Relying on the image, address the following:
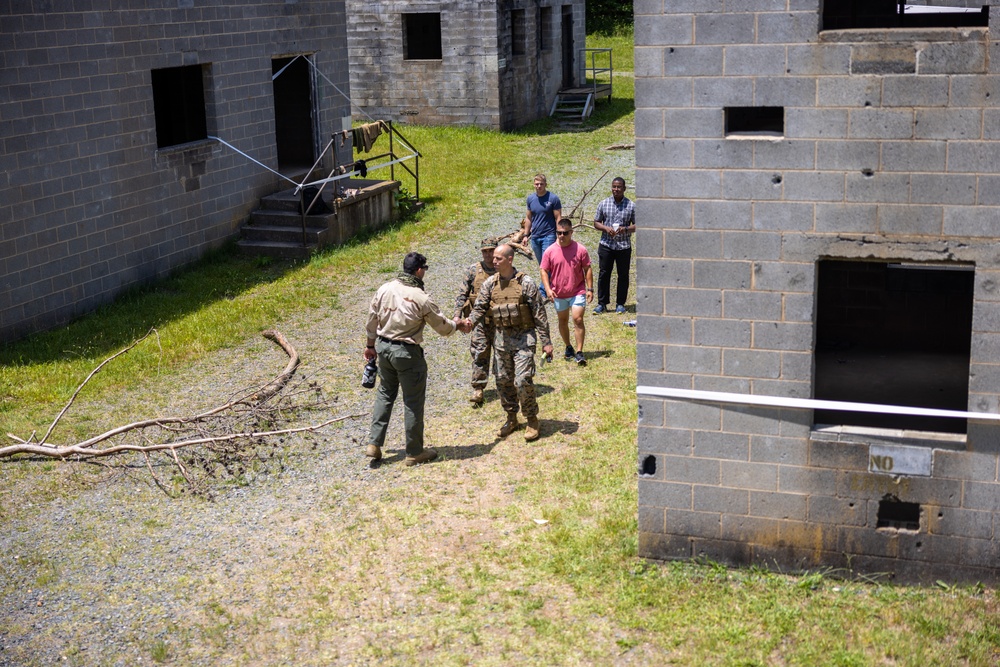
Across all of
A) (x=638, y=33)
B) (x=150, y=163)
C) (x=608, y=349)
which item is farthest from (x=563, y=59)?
(x=638, y=33)

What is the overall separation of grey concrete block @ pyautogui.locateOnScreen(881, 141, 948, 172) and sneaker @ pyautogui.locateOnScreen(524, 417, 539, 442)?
457 cm

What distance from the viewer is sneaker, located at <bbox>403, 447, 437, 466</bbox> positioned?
35.5 ft

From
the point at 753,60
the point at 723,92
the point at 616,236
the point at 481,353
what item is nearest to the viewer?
the point at 753,60

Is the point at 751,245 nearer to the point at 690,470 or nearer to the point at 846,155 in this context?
the point at 846,155

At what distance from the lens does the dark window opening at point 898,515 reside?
322 inches

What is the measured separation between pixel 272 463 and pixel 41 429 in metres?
2.50

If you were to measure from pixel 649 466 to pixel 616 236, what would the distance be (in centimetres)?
661

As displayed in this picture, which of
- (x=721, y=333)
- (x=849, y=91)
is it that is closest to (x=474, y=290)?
(x=721, y=333)

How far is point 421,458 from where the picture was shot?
10.8 m

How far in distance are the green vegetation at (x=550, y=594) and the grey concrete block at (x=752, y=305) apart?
1858mm

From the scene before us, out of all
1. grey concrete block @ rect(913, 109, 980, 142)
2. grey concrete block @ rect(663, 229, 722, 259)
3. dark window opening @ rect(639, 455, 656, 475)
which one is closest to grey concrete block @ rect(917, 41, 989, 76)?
grey concrete block @ rect(913, 109, 980, 142)

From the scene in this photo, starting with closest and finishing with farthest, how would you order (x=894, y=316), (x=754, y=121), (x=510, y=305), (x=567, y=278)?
(x=754, y=121) → (x=510, y=305) → (x=894, y=316) → (x=567, y=278)

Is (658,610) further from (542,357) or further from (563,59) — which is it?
(563,59)

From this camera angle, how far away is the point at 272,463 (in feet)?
35.7
